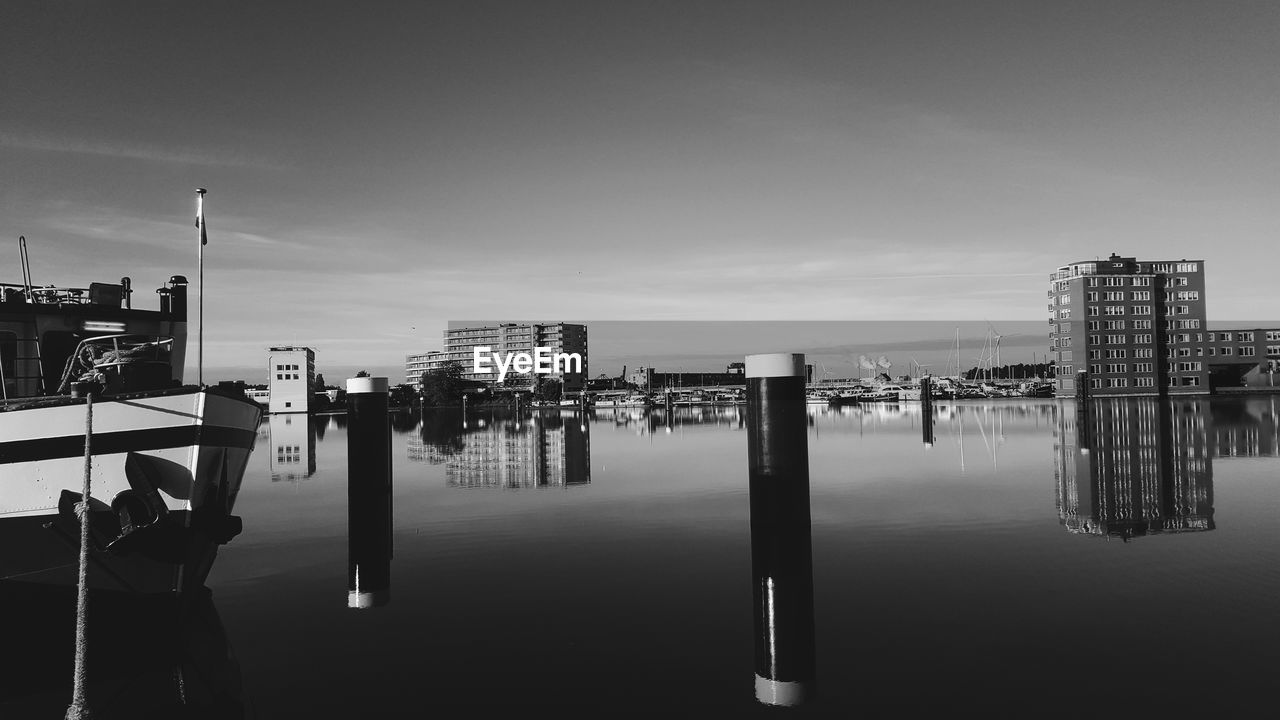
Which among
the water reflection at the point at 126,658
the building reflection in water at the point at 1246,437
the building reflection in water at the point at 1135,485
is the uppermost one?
the building reflection in water at the point at 1246,437

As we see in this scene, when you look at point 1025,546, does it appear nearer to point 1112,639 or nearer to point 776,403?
point 1112,639

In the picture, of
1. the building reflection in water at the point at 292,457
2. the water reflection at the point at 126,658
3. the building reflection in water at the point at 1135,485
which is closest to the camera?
the water reflection at the point at 126,658

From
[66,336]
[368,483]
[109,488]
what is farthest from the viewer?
[66,336]

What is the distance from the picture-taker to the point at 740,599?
10.3 meters

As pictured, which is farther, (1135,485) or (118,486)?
(1135,485)

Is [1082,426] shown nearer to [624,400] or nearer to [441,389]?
[624,400]

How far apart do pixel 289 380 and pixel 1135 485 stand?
128 m

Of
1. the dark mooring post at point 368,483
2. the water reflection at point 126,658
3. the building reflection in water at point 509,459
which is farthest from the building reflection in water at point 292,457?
the water reflection at point 126,658

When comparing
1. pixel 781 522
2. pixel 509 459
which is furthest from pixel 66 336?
pixel 509 459

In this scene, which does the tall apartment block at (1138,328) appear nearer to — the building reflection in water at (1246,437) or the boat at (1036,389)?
the boat at (1036,389)

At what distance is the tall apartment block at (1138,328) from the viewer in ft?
393

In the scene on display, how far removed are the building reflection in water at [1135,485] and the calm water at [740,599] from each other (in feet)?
0.49

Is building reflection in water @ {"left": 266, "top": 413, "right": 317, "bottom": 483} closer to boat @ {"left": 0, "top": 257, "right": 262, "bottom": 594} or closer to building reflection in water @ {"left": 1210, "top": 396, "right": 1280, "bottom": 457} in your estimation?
boat @ {"left": 0, "top": 257, "right": 262, "bottom": 594}

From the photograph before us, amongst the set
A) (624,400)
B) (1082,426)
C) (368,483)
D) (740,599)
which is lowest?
(740,599)
